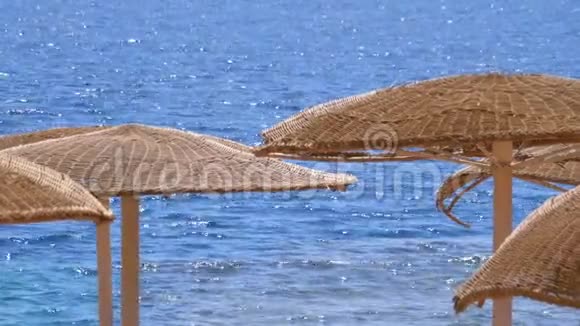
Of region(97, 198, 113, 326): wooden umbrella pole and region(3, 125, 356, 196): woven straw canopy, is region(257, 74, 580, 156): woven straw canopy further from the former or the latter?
region(97, 198, 113, 326): wooden umbrella pole

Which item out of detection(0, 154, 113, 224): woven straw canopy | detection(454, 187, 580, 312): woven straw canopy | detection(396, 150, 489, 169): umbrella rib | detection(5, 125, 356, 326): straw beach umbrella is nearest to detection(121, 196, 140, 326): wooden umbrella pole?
detection(5, 125, 356, 326): straw beach umbrella

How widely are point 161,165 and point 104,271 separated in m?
0.43

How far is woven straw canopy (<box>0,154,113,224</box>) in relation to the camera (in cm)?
368

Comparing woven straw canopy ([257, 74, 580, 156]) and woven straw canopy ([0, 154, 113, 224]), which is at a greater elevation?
woven straw canopy ([257, 74, 580, 156])

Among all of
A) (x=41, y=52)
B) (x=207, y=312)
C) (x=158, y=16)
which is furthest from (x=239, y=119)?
(x=158, y=16)

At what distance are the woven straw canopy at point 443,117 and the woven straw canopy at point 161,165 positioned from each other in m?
0.25

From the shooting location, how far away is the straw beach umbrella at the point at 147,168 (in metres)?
4.89

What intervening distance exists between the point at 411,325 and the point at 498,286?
6406 millimetres

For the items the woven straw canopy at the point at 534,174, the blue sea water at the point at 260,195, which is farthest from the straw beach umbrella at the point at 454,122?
the blue sea water at the point at 260,195

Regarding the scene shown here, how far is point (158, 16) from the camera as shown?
57188 mm

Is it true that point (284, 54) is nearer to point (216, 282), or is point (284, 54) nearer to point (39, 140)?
point (216, 282)

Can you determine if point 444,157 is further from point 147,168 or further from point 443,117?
point 147,168

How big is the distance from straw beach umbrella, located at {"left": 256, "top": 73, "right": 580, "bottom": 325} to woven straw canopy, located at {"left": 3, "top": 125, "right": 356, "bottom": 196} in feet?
0.82

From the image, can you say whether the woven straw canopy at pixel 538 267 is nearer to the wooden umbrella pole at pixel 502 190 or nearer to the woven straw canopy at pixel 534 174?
the wooden umbrella pole at pixel 502 190
